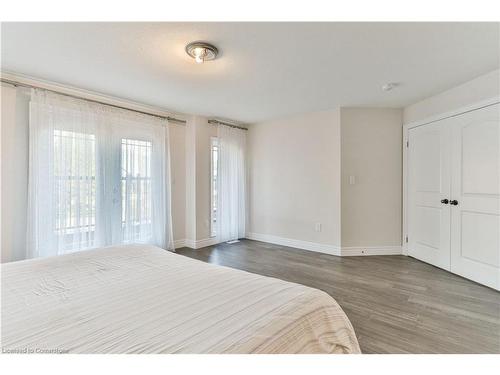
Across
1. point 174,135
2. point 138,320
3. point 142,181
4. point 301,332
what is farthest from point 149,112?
point 301,332

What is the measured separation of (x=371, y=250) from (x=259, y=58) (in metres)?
3.29

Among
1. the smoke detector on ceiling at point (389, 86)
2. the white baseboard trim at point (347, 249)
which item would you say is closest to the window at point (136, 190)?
the white baseboard trim at point (347, 249)

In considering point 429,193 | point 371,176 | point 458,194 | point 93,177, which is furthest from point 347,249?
point 93,177

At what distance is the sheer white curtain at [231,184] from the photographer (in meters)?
4.64

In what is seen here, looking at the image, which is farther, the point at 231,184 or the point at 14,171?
the point at 231,184

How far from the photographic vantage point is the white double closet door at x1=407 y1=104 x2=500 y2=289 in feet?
8.95

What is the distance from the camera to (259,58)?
235 cm

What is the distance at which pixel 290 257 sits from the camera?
12.7 feet

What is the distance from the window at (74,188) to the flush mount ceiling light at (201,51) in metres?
1.85

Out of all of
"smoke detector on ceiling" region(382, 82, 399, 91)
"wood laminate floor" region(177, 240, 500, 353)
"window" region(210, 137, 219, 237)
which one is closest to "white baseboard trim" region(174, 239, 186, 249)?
"wood laminate floor" region(177, 240, 500, 353)

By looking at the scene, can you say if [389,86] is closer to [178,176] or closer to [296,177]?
[296,177]

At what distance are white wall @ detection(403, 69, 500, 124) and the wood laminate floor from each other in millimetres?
2095

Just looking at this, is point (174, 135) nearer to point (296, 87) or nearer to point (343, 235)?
point (296, 87)
